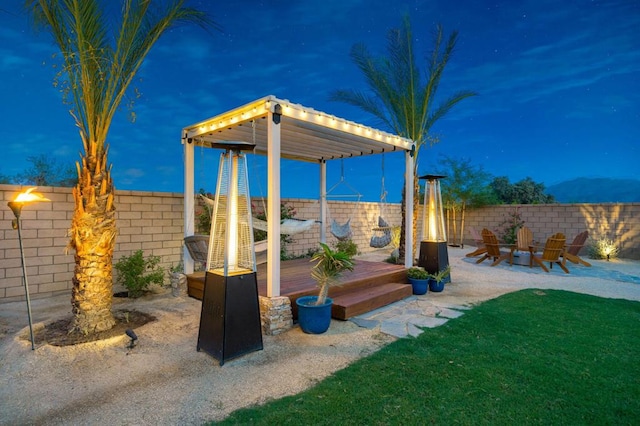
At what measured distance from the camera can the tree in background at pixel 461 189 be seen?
1261 centimetres

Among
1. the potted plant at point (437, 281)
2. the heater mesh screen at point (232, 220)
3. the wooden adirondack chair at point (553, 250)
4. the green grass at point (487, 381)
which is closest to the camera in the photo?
the green grass at point (487, 381)

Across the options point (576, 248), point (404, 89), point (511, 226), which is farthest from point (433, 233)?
point (511, 226)

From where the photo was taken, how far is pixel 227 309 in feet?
9.93

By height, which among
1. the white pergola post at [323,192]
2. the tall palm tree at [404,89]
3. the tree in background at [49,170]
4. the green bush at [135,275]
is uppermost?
the tall palm tree at [404,89]

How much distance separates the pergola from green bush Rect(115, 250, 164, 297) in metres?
0.55

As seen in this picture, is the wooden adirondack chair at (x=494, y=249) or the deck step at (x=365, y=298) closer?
the deck step at (x=365, y=298)

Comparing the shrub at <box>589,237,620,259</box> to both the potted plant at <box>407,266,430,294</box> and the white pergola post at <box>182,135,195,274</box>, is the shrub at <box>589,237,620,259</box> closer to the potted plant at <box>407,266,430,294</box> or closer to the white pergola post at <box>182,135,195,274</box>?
the potted plant at <box>407,266,430,294</box>

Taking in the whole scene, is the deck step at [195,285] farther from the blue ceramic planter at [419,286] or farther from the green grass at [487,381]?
the blue ceramic planter at [419,286]

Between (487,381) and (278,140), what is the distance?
291 centimetres

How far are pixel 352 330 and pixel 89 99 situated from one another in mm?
3628

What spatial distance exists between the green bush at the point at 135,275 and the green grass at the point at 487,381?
3639 mm

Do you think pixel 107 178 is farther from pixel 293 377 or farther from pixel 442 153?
pixel 442 153

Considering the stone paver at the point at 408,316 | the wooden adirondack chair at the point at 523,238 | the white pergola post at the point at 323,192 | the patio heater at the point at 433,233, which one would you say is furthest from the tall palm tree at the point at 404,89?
the wooden adirondack chair at the point at 523,238

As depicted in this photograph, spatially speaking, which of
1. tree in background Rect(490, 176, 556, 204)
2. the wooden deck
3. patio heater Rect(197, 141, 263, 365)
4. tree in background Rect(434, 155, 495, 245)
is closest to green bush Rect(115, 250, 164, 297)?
the wooden deck
